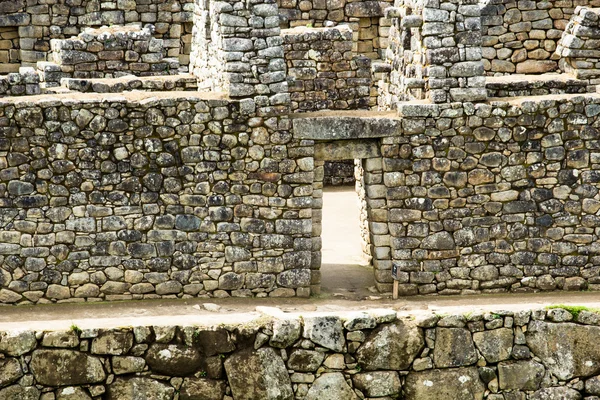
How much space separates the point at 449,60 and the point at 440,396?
4.80 metres

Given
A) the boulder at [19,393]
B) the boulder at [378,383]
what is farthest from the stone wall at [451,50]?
the boulder at [19,393]

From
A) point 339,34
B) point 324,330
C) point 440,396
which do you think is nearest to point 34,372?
point 324,330

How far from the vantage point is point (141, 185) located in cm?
1864

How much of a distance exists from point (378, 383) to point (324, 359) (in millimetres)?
620

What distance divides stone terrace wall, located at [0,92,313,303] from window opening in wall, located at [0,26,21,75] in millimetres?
8469

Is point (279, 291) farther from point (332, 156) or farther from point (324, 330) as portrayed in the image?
point (324, 330)

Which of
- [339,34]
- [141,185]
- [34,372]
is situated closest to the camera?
[34,372]

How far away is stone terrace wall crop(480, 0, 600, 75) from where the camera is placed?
2505 centimetres

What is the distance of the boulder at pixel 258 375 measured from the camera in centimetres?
1580

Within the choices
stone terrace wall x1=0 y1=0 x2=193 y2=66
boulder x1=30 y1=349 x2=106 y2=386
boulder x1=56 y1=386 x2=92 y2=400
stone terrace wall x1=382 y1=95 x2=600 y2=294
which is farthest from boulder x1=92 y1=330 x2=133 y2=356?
stone terrace wall x1=0 y1=0 x2=193 y2=66

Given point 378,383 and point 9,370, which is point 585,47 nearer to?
point 378,383

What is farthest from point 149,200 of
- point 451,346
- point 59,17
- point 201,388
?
point 59,17

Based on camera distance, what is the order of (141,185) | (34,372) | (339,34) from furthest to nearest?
(339,34) < (141,185) < (34,372)

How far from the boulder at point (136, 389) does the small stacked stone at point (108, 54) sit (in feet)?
23.6
